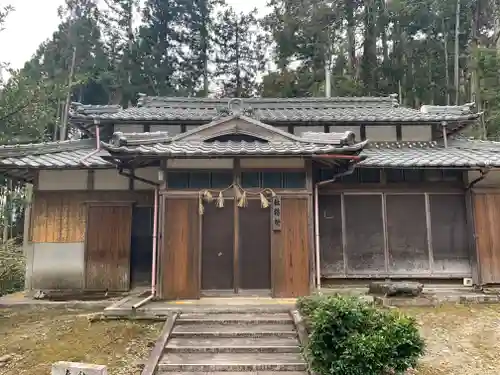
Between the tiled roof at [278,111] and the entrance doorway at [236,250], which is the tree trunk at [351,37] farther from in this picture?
the entrance doorway at [236,250]

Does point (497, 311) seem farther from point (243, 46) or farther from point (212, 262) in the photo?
point (243, 46)

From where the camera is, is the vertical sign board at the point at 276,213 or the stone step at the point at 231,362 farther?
the vertical sign board at the point at 276,213

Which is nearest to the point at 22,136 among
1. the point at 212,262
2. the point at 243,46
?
the point at 212,262

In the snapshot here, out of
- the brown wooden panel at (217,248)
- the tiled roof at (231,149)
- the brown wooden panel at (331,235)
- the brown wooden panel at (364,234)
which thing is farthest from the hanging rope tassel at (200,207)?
the brown wooden panel at (364,234)

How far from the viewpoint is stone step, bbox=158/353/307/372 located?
20.1 ft

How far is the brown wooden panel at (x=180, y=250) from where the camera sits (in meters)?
9.03

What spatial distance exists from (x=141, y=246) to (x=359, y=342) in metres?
7.47

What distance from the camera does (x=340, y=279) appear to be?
11.0 meters

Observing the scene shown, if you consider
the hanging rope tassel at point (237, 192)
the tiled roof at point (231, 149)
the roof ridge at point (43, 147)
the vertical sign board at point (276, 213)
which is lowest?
the vertical sign board at point (276, 213)

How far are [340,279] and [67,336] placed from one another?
269 inches

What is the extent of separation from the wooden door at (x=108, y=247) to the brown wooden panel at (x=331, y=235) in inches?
208

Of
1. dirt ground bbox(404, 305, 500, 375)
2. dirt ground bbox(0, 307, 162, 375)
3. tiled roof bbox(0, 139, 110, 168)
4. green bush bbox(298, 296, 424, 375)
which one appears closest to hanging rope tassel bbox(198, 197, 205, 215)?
dirt ground bbox(0, 307, 162, 375)

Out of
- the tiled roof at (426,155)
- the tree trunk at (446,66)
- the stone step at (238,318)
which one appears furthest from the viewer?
the tree trunk at (446,66)

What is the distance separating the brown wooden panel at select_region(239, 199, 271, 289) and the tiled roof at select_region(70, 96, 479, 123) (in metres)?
2.89
